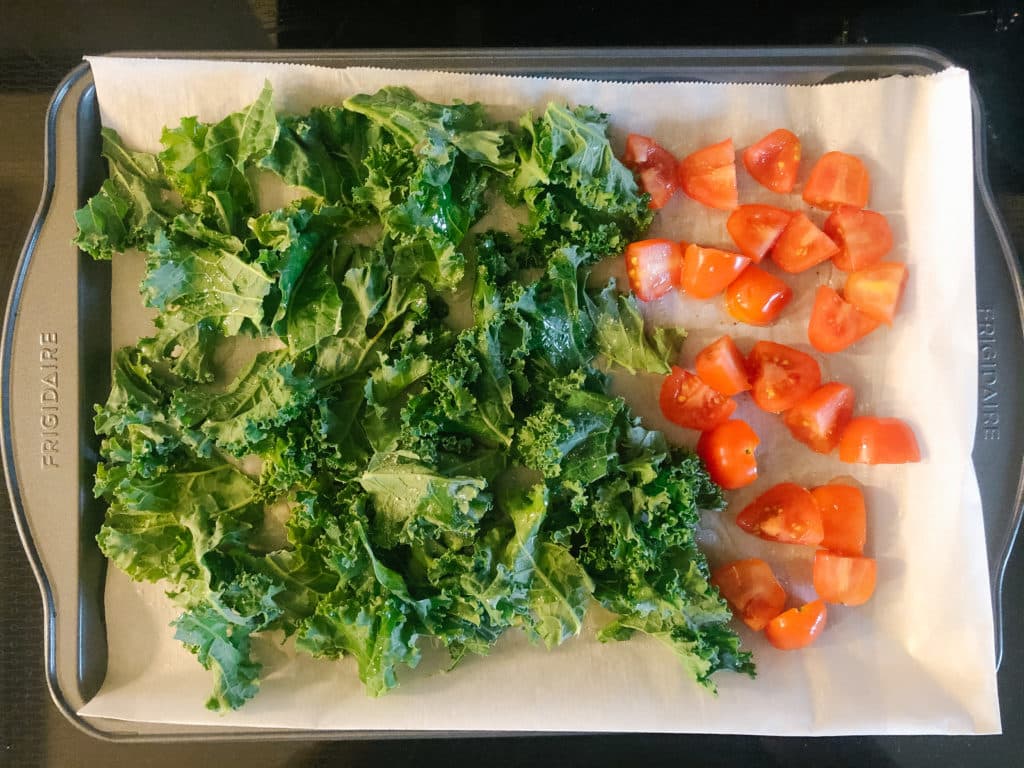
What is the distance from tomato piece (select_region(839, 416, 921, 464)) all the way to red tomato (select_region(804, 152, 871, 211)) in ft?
1.86

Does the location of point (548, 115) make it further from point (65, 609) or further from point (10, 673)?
point (10, 673)

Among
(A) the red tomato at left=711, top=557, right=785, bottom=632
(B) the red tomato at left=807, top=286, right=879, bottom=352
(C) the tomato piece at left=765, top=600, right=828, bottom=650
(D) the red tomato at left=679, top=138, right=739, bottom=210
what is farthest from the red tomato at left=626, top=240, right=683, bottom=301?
(C) the tomato piece at left=765, top=600, right=828, bottom=650

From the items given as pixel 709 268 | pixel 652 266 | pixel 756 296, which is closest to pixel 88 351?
pixel 652 266

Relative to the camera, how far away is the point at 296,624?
1781 mm

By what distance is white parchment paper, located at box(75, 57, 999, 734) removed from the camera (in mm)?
1783

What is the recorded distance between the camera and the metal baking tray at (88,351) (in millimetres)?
1829

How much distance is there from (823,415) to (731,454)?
10.3 inches

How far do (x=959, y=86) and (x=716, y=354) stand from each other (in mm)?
893

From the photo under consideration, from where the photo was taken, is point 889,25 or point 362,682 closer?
point 362,682

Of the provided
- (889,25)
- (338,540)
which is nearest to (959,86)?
(889,25)

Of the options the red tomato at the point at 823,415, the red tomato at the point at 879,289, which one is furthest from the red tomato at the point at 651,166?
the red tomato at the point at 823,415

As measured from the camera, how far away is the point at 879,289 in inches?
70.4

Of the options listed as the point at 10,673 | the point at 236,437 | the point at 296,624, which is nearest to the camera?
the point at 236,437

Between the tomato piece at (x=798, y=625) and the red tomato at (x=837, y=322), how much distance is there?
68 cm
